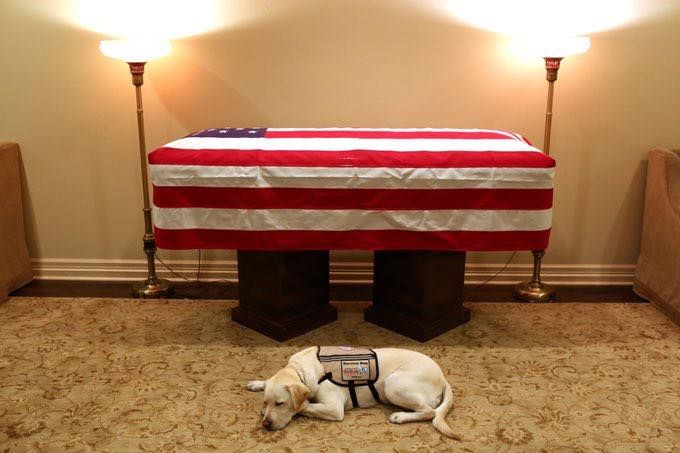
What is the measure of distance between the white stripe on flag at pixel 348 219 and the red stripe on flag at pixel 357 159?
18cm

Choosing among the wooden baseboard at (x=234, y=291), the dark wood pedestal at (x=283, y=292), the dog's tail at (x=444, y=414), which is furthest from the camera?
the wooden baseboard at (x=234, y=291)

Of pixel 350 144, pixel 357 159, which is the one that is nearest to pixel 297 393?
pixel 357 159

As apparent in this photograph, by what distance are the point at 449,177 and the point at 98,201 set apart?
2.03m

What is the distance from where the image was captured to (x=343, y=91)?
3.69m

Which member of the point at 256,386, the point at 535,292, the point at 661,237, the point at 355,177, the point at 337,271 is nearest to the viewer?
the point at 256,386

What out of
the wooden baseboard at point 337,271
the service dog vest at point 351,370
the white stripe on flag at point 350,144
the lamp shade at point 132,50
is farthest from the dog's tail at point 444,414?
the lamp shade at point 132,50

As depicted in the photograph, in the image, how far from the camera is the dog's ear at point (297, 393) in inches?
93.0

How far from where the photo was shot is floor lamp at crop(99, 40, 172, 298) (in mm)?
3307

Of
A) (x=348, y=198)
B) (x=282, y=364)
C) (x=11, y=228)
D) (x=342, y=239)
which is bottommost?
(x=282, y=364)

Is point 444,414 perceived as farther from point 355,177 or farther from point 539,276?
point 539,276

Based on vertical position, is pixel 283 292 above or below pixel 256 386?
above

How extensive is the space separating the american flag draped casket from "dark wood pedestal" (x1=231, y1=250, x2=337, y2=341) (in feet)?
0.71

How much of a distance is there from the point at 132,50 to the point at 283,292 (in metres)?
1.33

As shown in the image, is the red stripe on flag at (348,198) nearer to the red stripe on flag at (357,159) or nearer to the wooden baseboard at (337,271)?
the red stripe on flag at (357,159)
